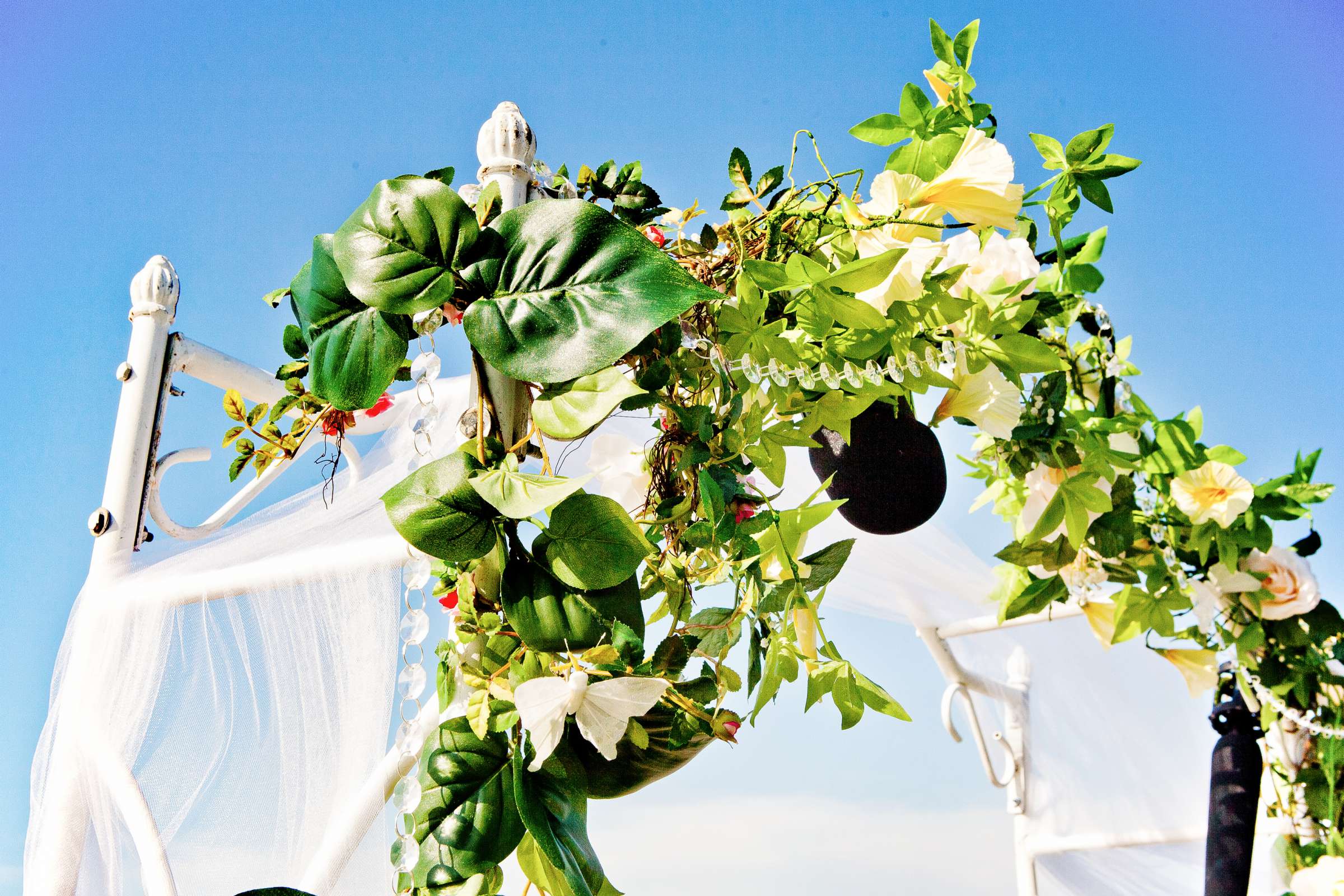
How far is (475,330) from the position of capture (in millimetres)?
429

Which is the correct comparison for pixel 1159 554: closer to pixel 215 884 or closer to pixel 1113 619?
pixel 1113 619

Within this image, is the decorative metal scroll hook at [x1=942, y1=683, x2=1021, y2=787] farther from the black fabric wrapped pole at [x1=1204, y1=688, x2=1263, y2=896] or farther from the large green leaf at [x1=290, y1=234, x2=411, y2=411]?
the large green leaf at [x1=290, y1=234, x2=411, y2=411]

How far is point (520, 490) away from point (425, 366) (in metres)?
0.08

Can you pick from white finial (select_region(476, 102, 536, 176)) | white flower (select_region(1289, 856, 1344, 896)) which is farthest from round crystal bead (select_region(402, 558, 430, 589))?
white flower (select_region(1289, 856, 1344, 896))

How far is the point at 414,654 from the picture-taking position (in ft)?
1.50

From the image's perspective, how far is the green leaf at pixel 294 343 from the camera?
0.50 meters

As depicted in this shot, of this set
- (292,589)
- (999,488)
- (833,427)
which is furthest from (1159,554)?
(292,589)

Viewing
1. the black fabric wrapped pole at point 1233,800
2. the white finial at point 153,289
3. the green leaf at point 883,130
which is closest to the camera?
the green leaf at point 883,130

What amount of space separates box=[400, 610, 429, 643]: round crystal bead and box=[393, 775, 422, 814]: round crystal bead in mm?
64

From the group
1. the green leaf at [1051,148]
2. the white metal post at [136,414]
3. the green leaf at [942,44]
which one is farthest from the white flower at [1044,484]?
the white metal post at [136,414]

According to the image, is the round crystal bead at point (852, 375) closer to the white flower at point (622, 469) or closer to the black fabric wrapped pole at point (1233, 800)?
the white flower at point (622, 469)

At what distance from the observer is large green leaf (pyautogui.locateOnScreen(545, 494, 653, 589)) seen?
0.43 meters

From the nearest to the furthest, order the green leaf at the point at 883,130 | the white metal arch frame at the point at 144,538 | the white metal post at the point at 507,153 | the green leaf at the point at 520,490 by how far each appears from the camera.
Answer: the green leaf at the point at 520,490
the white metal post at the point at 507,153
the green leaf at the point at 883,130
the white metal arch frame at the point at 144,538

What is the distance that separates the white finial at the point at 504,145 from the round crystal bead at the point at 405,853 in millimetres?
363
